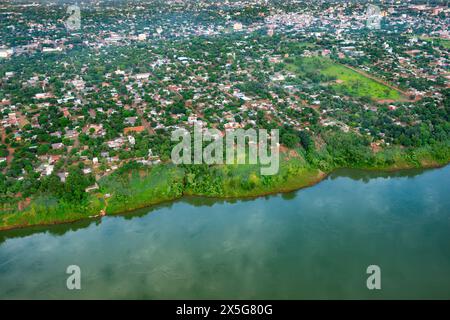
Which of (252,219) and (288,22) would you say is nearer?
(252,219)

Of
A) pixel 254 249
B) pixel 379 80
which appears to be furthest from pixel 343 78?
pixel 254 249

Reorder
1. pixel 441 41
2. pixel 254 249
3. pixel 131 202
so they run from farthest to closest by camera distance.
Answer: pixel 441 41, pixel 131 202, pixel 254 249

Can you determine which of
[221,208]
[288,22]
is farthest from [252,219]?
[288,22]

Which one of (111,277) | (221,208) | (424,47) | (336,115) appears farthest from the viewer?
(424,47)

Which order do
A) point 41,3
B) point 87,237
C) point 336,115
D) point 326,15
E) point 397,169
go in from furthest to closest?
point 41,3, point 326,15, point 336,115, point 397,169, point 87,237

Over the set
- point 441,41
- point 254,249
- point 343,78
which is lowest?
point 254,249

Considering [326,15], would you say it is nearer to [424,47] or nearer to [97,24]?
[424,47]

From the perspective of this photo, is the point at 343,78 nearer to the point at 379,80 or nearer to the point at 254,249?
the point at 379,80
